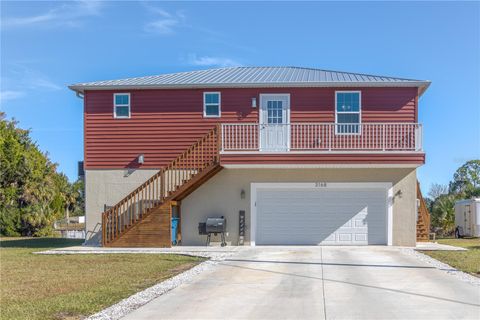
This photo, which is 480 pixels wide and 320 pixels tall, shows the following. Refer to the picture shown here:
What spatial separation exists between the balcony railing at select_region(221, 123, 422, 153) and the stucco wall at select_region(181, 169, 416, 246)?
0.80 m

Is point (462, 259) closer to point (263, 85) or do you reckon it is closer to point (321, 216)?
point (321, 216)

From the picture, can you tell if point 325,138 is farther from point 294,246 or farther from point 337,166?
point 294,246

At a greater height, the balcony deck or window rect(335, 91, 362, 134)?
window rect(335, 91, 362, 134)

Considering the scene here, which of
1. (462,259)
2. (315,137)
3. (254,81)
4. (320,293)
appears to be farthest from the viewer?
(254,81)

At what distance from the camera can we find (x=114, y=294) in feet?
30.4

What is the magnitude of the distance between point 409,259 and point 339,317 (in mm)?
7654

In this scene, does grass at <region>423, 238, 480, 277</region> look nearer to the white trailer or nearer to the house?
the house

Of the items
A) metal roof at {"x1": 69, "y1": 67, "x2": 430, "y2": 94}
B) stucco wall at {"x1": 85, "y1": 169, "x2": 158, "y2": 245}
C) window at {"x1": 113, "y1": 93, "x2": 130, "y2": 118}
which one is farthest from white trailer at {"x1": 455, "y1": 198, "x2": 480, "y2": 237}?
window at {"x1": 113, "y1": 93, "x2": 130, "y2": 118}

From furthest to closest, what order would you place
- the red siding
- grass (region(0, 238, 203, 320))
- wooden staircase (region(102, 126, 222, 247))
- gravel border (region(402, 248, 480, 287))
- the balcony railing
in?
the red siding < the balcony railing < wooden staircase (region(102, 126, 222, 247)) < gravel border (region(402, 248, 480, 287)) < grass (region(0, 238, 203, 320))

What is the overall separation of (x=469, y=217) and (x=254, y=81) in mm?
15468

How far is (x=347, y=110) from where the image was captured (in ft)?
63.2

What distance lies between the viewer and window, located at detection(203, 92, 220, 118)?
19578mm

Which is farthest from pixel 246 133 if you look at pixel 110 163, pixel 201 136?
pixel 110 163

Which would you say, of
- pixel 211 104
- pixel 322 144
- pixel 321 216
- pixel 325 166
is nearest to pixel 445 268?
pixel 325 166
